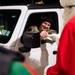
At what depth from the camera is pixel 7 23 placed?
4.43 meters

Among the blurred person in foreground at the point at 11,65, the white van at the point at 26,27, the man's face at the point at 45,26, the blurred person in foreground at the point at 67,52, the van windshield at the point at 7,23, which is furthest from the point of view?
the man's face at the point at 45,26

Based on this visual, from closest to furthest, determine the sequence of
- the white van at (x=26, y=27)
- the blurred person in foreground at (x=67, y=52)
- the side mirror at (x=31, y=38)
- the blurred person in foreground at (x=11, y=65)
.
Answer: the blurred person in foreground at (x=11, y=65) < the blurred person in foreground at (x=67, y=52) < the side mirror at (x=31, y=38) < the white van at (x=26, y=27)

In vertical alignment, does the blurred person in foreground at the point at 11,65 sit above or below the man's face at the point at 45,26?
above

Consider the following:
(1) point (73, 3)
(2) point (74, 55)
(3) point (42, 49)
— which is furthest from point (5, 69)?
(3) point (42, 49)

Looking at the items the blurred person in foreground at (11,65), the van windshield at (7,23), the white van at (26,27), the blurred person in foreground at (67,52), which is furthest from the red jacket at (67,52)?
the van windshield at (7,23)

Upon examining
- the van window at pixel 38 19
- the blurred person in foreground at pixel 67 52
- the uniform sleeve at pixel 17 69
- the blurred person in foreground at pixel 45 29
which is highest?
the uniform sleeve at pixel 17 69

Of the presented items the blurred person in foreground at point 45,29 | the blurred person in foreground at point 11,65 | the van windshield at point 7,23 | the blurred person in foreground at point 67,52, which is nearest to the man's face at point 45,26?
the blurred person in foreground at point 45,29

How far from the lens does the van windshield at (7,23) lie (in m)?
4.35

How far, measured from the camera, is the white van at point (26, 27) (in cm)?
424

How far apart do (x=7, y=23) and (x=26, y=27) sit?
0.30 metres

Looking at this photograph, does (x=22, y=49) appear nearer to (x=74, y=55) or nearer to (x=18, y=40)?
(x=18, y=40)

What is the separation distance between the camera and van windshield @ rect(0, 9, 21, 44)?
4352mm

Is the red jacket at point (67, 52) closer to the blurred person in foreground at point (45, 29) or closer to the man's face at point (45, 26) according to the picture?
the blurred person in foreground at point (45, 29)

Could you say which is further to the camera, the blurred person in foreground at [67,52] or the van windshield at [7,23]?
the van windshield at [7,23]
